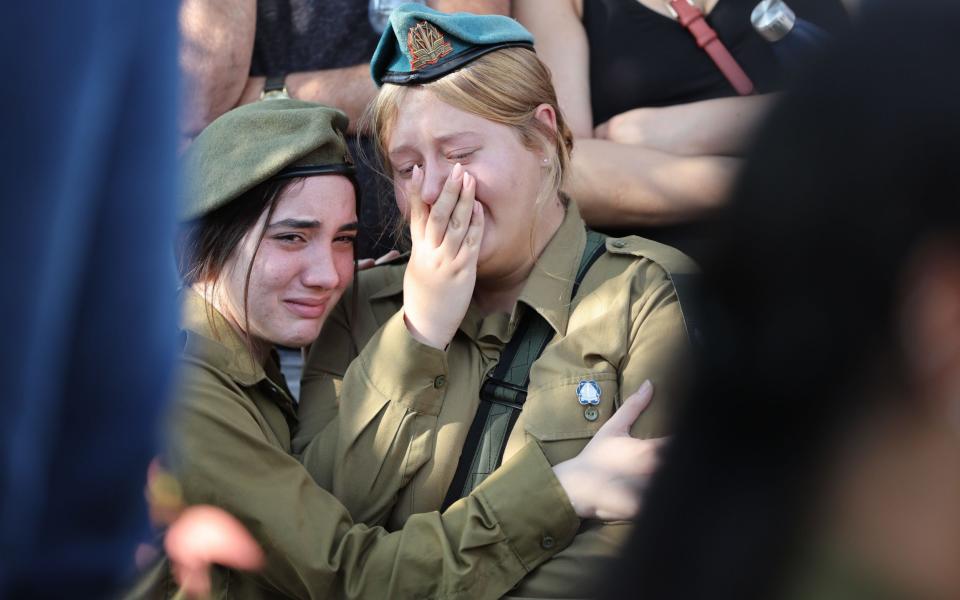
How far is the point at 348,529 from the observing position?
2217 mm

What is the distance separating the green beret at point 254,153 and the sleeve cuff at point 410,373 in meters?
0.45

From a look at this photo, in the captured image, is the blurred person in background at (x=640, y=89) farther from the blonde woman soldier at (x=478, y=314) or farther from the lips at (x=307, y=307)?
the lips at (x=307, y=307)

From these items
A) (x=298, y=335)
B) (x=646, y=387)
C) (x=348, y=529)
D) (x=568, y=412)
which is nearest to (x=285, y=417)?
(x=298, y=335)

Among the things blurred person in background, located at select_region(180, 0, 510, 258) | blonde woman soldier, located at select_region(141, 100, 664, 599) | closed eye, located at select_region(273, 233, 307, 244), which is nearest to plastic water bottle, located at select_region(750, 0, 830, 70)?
blurred person in background, located at select_region(180, 0, 510, 258)

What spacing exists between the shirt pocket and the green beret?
736 mm

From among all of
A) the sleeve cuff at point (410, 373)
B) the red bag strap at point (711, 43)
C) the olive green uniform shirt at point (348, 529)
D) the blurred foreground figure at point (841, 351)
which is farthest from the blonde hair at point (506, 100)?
the blurred foreground figure at point (841, 351)

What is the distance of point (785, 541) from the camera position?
2.31 ft

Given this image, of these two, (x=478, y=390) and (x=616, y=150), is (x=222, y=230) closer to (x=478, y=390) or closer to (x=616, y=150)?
(x=478, y=390)

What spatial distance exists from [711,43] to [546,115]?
73 cm

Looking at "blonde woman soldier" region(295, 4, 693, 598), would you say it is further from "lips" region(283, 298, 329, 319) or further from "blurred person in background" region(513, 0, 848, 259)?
"blurred person in background" region(513, 0, 848, 259)

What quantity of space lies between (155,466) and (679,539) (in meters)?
0.48

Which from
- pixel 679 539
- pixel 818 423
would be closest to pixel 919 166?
pixel 818 423

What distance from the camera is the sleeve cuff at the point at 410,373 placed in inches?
92.5

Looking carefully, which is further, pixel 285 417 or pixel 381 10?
pixel 381 10
